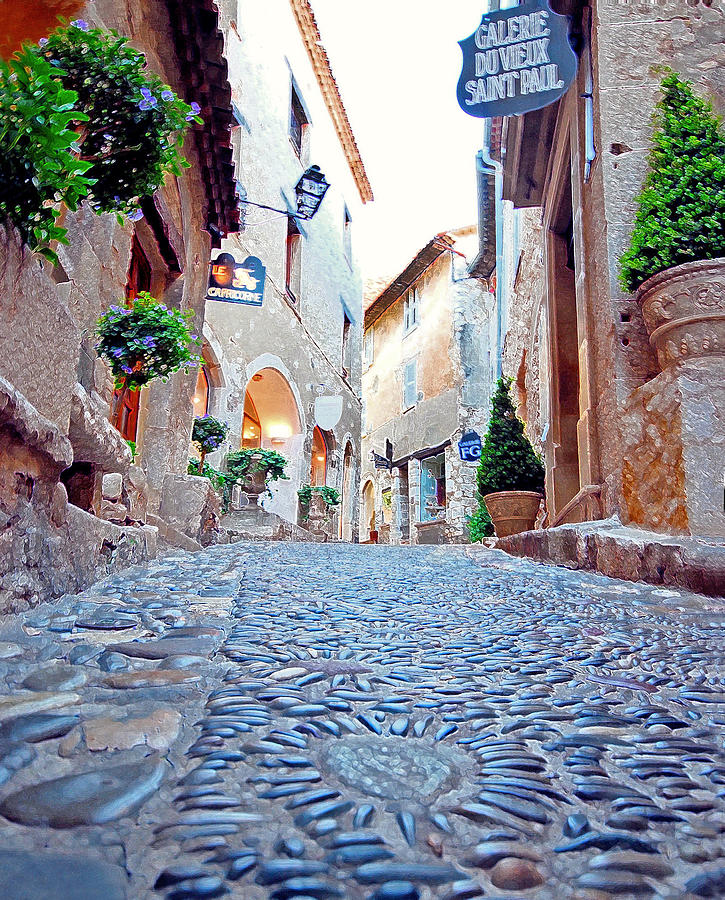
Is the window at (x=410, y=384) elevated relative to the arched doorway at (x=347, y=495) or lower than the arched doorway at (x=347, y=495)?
elevated

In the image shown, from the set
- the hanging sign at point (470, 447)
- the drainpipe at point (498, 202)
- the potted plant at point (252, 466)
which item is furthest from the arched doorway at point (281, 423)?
the hanging sign at point (470, 447)

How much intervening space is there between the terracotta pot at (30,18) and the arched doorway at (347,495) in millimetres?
13921

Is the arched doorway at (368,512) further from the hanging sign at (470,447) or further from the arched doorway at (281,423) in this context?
the arched doorway at (281,423)

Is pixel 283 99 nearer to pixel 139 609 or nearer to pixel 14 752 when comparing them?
pixel 139 609

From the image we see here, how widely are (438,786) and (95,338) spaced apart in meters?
3.77

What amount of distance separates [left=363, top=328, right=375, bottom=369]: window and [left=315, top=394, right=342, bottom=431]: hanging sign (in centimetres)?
1279

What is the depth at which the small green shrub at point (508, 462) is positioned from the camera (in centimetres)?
814

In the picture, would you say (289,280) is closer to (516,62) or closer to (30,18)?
(516,62)

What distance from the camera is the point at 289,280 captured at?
15.1 meters

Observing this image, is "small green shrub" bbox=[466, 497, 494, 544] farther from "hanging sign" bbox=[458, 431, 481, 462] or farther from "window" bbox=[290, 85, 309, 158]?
"window" bbox=[290, 85, 309, 158]

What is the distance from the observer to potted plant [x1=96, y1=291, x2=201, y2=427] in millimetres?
4105

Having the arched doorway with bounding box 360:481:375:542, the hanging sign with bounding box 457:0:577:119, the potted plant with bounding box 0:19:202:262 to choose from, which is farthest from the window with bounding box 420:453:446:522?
the potted plant with bounding box 0:19:202:262

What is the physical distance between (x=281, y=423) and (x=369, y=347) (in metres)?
14.1

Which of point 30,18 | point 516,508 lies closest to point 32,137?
point 30,18
